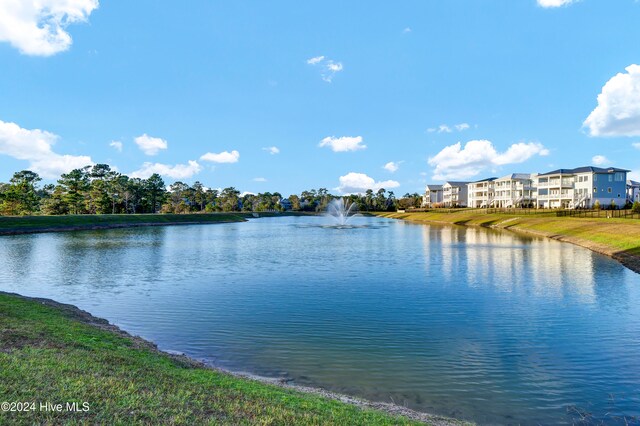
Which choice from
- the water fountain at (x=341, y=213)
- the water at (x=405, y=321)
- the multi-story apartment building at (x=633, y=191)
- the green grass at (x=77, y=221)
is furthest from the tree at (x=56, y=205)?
the multi-story apartment building at (x=633, y=191)

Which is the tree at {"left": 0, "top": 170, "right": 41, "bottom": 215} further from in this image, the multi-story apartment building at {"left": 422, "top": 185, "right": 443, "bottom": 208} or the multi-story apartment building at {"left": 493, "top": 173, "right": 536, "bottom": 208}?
the multi-story apartment building at {"left": 422, "top": 185, "right": 443, "bottom": 208}

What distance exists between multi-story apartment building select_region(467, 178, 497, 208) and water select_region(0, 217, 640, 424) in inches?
4334

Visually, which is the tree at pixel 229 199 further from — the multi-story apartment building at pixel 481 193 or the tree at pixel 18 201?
the multi-story apartment building at pixel 481 193

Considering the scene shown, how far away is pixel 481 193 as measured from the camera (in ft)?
467

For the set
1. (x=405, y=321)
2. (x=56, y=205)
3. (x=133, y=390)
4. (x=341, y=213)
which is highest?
(x=56, y=205)

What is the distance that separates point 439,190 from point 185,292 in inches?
6832

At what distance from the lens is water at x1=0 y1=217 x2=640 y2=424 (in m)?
10.4

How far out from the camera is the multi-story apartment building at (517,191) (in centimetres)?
12114

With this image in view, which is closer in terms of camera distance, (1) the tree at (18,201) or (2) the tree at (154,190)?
(1) the tree at (18,201)

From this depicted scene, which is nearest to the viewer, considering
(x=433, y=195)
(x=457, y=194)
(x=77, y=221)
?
(x=77, y=221)

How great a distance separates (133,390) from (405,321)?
37.3ft

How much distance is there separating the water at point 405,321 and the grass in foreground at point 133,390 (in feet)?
7.63

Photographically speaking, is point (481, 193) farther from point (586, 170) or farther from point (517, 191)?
point (586, 170)

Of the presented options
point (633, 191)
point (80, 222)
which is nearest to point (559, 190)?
point (633, 191)
